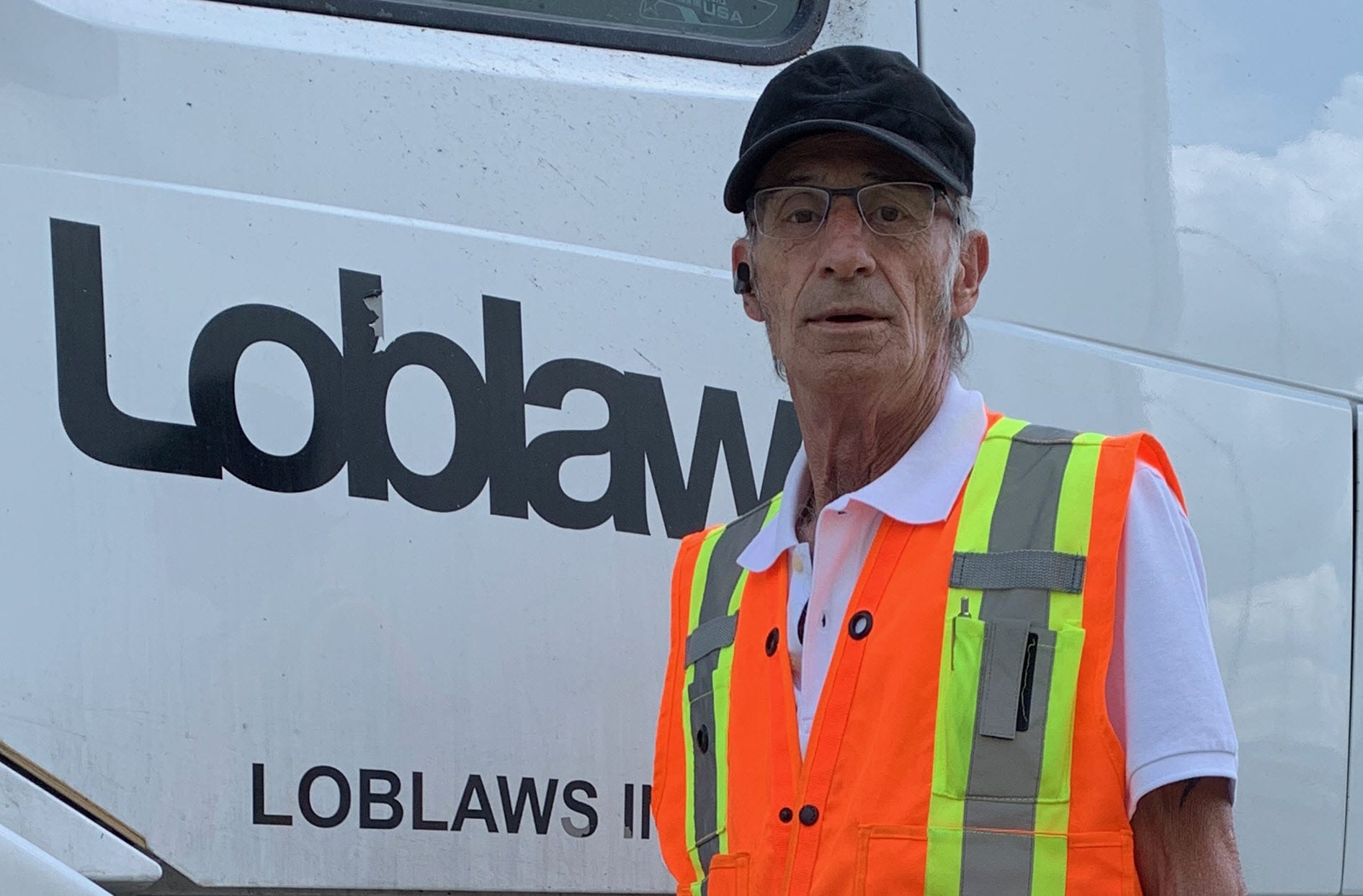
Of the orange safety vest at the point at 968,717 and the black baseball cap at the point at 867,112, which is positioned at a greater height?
the black baseball cap at the point at 867,112

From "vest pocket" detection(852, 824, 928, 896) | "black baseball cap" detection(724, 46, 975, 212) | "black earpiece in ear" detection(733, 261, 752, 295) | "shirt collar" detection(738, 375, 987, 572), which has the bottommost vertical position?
"vest pocket" detection(852, 824, 928, 896)

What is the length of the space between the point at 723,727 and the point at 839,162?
571 millimetres

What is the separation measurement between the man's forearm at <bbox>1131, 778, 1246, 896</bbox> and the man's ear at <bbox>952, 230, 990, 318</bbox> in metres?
0.54

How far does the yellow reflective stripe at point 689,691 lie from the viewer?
1.61 meters

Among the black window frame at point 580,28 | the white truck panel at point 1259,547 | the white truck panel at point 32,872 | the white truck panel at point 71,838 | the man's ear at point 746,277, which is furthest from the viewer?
the white truck panel at point 1259,547

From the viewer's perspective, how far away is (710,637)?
163 cm

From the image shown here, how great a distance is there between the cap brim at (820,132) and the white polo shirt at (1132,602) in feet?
0.75

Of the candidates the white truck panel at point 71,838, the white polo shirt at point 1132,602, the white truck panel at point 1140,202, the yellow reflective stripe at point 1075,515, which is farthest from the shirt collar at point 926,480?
the white truck panel at point 71,838

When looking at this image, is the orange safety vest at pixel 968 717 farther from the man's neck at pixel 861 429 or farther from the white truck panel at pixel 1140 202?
the white truck panel at pixel 1140 202

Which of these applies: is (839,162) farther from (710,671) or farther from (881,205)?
(710,671)

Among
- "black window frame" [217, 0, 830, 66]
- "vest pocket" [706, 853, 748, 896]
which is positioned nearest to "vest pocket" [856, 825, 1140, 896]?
"vest pocket" [706, 853, 748, 896]

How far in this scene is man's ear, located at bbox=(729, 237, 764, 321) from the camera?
1674 millimetres

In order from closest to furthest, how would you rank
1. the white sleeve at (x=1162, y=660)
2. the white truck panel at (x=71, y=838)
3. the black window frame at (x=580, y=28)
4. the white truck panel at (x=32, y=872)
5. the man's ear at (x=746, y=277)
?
1. the white sleeve at (x=1162, y=660)
2. the white truck panel at (x=32, y=872)
3. the white truck panel at (x=71, y=838)
4. the man's ear at (x=746, y=277)
5. the black window frame at (x=580, y=28)

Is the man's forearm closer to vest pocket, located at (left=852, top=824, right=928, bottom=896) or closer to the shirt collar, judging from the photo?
A: vest pocket, located at (left=852, top=824, right=928, bottom=896)
